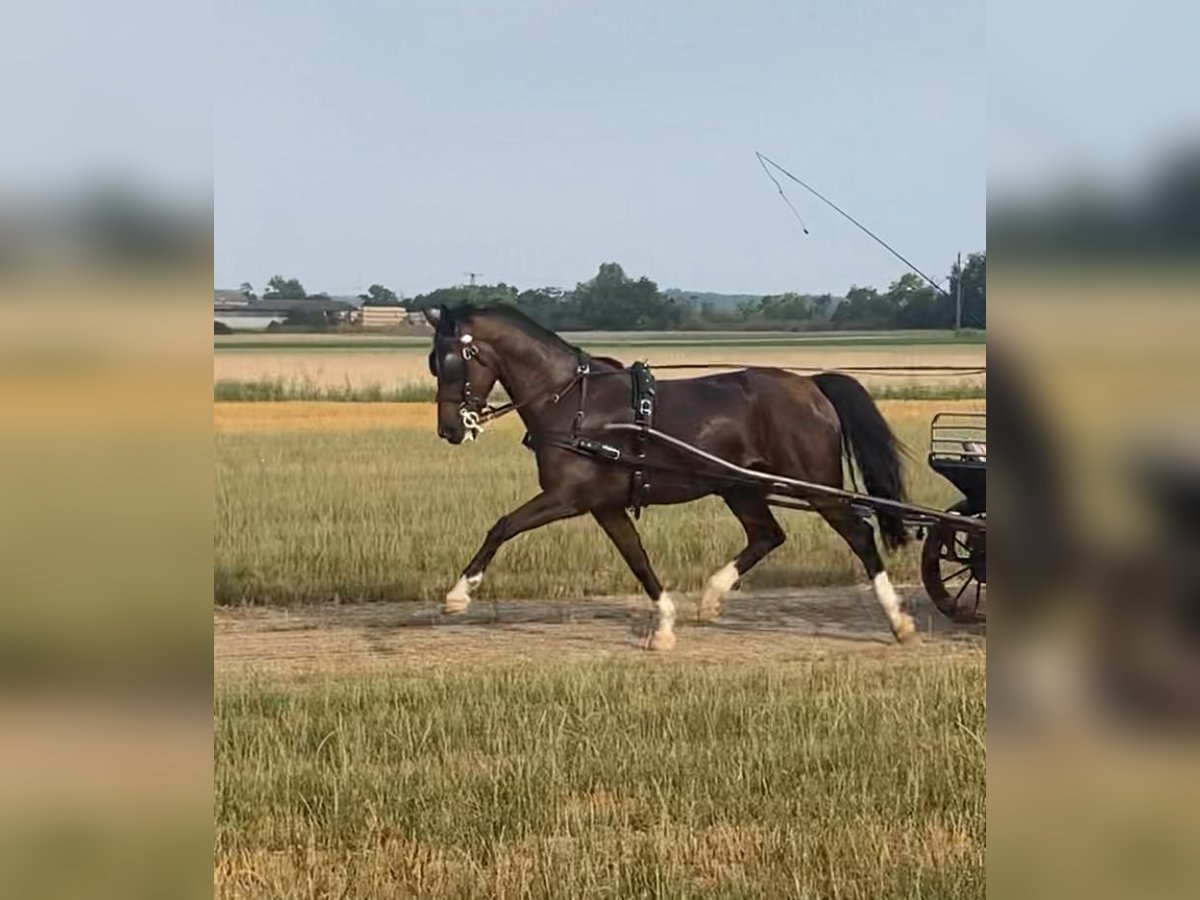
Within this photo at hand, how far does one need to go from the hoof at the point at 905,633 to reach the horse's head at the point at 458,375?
232 cm

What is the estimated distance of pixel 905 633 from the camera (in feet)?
21.4

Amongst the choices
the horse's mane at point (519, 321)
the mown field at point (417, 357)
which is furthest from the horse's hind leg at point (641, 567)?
the mown field at point (417, 357)

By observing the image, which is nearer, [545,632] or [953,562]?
[953,562]

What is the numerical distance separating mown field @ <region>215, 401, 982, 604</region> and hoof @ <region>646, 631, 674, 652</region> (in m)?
1.64

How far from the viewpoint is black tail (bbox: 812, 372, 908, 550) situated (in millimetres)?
6922

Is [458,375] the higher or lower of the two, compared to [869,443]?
higher

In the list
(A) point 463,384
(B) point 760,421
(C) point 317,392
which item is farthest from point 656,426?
(C) point 317,392

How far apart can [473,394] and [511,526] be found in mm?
718

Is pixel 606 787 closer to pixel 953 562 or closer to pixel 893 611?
pixel 893 611

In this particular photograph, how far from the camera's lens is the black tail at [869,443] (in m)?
6.92

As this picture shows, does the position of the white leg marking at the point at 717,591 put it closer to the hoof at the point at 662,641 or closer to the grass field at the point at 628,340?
the hoof at the point at 662,641
